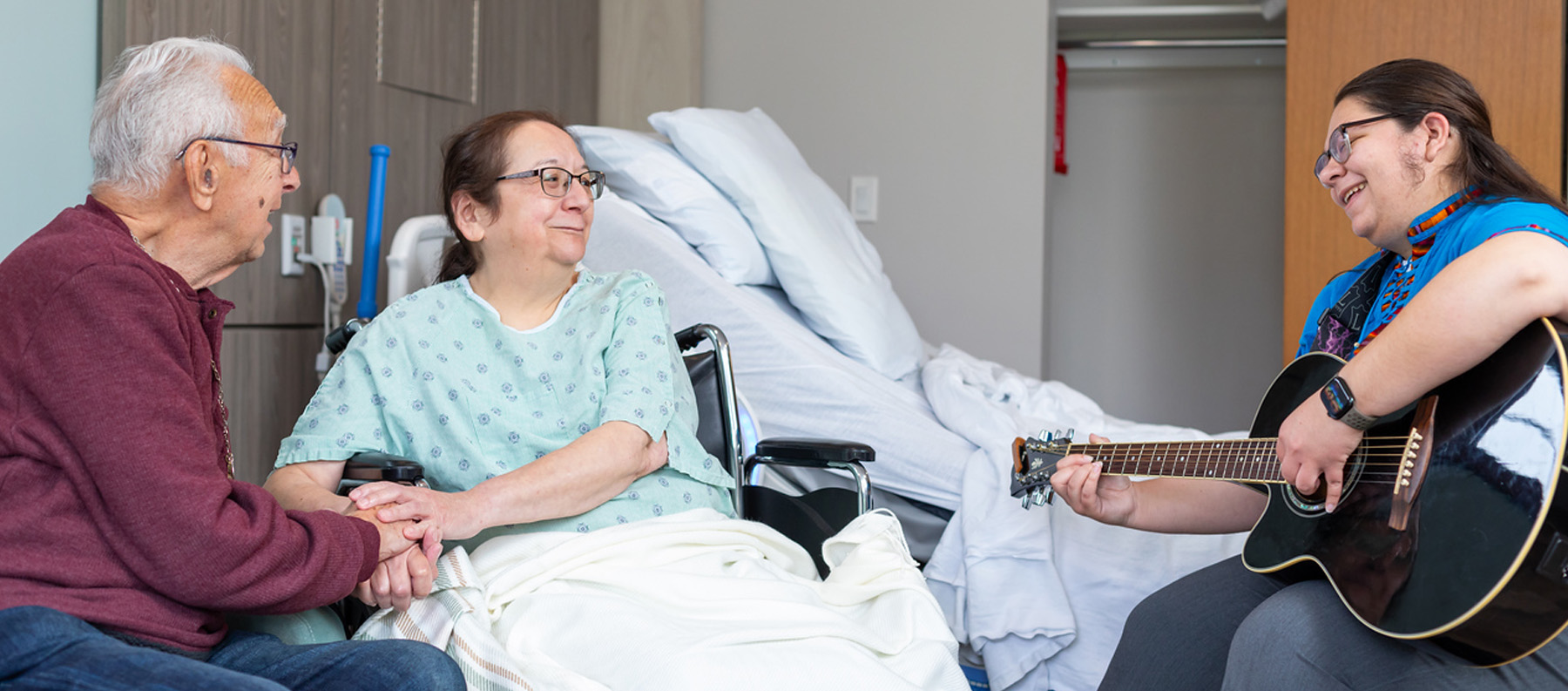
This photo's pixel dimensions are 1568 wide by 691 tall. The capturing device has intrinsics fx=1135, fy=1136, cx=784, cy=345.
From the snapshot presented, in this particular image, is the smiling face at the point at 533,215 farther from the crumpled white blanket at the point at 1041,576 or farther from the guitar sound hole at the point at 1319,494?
the guitar sound hole at the point at 1319,494

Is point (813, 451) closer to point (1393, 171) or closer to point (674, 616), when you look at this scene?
point (674, 616)

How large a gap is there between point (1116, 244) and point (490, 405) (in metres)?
3.00

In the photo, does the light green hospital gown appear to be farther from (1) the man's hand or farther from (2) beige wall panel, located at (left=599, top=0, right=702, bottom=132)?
(2) beige wall panel, located at (left=599, top=0, right=702, bottom=132)

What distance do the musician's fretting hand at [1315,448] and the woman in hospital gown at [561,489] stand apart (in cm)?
43

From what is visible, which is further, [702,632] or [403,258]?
[403,258]

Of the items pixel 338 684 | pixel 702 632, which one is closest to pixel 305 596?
pixel 338 684

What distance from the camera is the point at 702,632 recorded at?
1191 millimetres

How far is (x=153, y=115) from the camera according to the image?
3.57ft

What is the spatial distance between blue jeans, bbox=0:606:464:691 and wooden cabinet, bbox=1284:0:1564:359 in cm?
260

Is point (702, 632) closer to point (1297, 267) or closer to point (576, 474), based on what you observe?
point (576, 474)

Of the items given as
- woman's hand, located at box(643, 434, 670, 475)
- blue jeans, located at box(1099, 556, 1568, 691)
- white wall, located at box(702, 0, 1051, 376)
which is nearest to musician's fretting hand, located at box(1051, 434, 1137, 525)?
blue jeans, located at box(1099, 556, 1568, 691)

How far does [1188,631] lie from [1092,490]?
0.23 meters

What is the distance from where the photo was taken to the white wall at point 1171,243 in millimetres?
3932

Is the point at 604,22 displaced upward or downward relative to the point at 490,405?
upward
